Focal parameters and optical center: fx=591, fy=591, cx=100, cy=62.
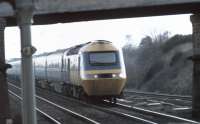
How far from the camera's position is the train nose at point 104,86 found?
27578 mm

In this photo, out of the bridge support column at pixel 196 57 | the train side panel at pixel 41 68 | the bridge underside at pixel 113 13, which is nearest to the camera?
the bridge underside at pixel 113 13

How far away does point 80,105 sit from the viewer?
28453 mm

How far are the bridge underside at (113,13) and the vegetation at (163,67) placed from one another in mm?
14016

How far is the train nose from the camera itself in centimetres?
2758

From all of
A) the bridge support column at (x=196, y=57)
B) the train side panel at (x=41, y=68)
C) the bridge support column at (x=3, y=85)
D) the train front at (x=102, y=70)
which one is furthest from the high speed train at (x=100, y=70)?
the train side panel at (x=41, y=68)

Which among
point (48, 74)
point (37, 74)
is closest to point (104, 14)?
point (48, 74)

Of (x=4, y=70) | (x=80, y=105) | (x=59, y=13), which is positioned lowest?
(x=80, y=105)

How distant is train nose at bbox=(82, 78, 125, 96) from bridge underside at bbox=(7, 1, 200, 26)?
4775 mm

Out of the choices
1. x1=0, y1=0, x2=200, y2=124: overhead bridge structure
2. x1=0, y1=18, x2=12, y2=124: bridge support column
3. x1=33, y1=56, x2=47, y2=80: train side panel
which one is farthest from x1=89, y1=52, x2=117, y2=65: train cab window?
x1=33, y1=56, x2=47, y2=80: train side panel

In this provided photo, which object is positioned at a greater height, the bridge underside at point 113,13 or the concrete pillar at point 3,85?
the bridge underside at point 113,13

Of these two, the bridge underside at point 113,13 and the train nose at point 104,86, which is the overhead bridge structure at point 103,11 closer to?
the bridge underside at point 113,13

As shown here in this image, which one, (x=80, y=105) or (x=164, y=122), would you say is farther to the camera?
(x=80, y=105)

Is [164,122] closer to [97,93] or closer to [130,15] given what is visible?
[130,15]

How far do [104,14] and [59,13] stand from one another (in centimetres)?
225
